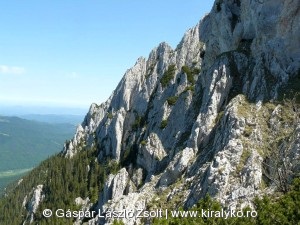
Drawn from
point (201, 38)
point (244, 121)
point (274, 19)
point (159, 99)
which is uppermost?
point (201, 38)

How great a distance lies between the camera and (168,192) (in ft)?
167

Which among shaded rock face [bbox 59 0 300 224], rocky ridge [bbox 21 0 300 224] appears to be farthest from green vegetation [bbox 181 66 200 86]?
rocky ridge [bbox 21 0 300 224]

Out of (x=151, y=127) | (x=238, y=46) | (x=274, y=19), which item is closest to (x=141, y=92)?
(x=151, y=127)

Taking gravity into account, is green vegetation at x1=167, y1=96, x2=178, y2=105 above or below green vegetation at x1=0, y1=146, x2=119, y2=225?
above

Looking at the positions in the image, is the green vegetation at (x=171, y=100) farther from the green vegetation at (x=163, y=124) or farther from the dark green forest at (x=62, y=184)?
the dark green forest at (x=62, y=184)

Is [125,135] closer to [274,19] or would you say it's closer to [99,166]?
[99,166]

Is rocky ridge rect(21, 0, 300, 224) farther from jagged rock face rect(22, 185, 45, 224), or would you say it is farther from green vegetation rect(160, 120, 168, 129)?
jagged rock face rect(22, 185, 45, 224)

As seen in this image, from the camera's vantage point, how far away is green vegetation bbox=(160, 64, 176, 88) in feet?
374

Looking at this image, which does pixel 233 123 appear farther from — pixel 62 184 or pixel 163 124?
pixel 62 184

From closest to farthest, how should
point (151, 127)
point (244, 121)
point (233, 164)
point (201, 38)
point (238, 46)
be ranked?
point (233, 164), point (244, 121), point (238, 46), point (151, 127), point (201, 38)

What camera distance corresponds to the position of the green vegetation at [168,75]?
374ft

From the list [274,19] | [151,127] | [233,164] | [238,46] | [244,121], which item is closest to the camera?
[233,164]

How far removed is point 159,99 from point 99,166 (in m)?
38.6

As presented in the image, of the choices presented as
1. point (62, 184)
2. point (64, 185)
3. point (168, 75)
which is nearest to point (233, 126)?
point (168, 75)
